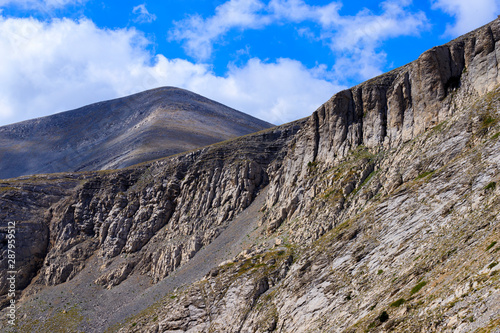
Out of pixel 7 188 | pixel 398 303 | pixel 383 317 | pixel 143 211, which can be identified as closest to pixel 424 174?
pixel 398 303

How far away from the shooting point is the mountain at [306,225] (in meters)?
38.4

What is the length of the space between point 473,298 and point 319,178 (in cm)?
5143

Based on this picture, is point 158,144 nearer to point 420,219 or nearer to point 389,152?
point 389,152

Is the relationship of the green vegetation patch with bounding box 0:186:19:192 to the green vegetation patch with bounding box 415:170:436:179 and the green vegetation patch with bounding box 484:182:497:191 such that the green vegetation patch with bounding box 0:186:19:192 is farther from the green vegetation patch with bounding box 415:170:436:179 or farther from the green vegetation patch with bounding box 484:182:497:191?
the green vegetation patch with bounding box 484:182:497:191

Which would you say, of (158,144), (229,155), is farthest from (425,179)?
(158,144)

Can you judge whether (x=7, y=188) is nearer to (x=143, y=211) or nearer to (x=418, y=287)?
(x=143, y=211)

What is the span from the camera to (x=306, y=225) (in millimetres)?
69062

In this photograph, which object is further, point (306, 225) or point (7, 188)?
point (7, 188)

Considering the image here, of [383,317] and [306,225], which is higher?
[306,225]

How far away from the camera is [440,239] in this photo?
133ft

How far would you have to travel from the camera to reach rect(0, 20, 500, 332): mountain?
38.4 meters

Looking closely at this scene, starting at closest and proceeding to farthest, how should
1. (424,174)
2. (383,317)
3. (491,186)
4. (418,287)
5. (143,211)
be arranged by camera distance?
(383,317), (418,287), (491,186), (424,174), (143,211)

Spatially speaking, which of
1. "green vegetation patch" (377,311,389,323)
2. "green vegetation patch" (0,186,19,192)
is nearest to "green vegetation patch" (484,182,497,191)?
"green vegetation patch" (377,311,389,323)

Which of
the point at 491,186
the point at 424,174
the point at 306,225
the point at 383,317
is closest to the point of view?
the point at 383,317
